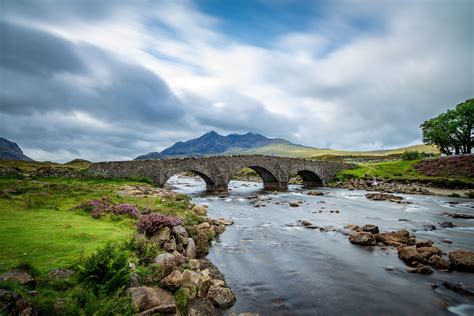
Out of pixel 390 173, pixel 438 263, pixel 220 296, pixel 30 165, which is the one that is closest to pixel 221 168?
pixel 438 263

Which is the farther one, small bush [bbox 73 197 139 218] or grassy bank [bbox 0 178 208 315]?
small bush [bbox 73 197 139 218]

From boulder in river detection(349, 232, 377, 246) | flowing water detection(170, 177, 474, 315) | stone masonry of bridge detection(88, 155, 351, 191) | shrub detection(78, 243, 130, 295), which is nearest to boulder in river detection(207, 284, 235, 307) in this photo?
flowing water detection(170, 177, 474, 315)

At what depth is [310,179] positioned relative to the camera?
64812mm

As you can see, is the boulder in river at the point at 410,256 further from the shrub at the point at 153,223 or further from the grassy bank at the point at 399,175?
the grassy bank at the point at 399,175

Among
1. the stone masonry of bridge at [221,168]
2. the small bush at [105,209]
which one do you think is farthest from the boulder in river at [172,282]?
the stone masonry of bridge at [221,168]

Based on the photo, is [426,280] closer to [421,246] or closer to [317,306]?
[421,246]

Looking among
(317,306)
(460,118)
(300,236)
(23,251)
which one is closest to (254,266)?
(317,306)

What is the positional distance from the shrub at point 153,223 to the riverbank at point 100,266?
4 centimetres

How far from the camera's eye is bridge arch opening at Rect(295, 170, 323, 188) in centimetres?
6068

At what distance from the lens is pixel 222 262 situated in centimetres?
Answer: 1206

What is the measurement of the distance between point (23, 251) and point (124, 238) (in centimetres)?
322

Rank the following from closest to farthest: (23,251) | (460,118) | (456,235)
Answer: (23,251) → (456,235) → (460,118)

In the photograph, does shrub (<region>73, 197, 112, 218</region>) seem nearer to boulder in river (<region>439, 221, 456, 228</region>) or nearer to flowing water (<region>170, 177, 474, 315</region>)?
flowing water (<region>170, 177, 474, 315</region>)

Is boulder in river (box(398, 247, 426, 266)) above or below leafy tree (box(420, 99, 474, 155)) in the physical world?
below
